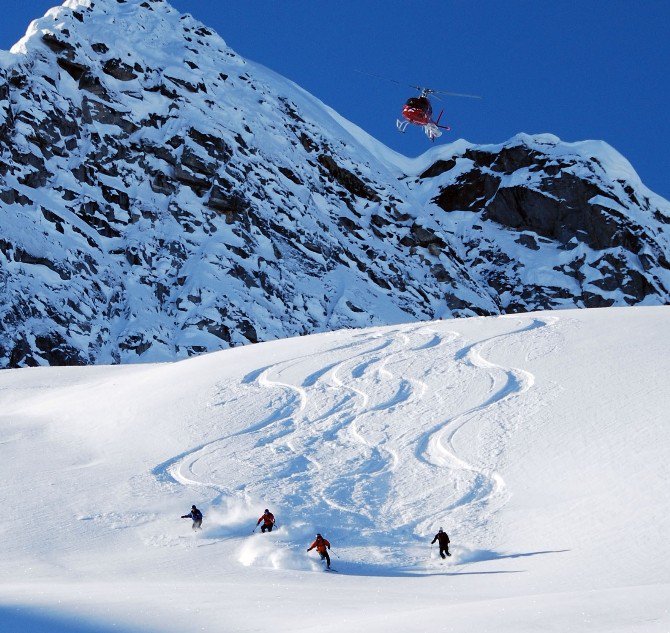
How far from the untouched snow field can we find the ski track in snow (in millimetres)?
80

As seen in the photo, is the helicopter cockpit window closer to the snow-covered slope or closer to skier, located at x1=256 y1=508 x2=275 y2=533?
skier, located at x1=256 y1=508 x2=275 y2=533

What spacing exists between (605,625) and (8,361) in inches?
2659

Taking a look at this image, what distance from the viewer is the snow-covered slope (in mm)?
81312

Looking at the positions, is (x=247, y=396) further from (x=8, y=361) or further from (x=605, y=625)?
(x=8, y=361)

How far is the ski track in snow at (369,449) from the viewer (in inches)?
814

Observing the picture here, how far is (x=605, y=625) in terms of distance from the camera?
355 inches

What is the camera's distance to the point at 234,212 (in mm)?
99438

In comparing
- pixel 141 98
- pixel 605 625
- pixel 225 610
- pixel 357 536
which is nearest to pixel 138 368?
pixel 357 536

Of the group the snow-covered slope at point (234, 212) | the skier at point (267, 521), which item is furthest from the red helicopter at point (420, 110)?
the snow-covered slope at point (234, 212)

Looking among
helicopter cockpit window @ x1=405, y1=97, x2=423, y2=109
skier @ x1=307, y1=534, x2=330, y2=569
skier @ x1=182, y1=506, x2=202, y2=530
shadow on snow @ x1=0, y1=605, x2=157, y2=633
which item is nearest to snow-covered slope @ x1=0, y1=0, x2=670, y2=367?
helicopter cockpit window @ x1=405, y1=97, x2=423, y2=109

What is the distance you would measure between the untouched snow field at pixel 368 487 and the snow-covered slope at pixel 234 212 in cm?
4506

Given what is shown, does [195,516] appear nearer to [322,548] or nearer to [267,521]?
[267,521]

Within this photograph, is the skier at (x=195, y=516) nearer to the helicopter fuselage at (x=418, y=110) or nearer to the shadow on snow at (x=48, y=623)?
the shadow on snow at (x=48, y=623)

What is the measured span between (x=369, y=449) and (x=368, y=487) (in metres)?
2.48
